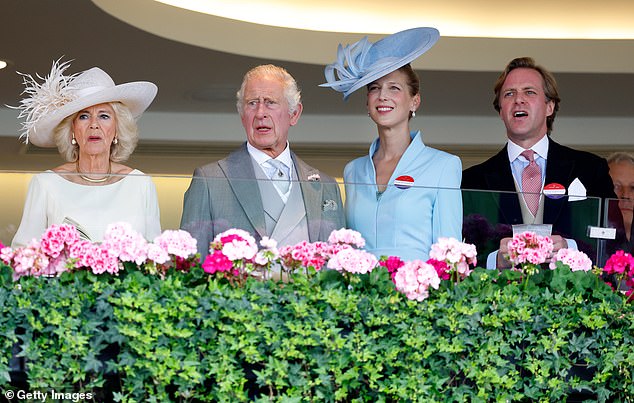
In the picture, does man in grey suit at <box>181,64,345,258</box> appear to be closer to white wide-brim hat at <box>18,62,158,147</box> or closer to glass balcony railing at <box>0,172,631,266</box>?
glass balcony railing at <box>0,172,631,266</box>

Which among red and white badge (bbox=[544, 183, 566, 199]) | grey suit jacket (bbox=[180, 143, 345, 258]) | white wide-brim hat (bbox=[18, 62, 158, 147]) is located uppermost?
white wide-brim hat (bbox=[18, 62, 158, 147])

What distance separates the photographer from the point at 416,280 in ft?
10.7

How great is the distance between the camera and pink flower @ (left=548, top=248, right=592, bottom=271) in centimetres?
356

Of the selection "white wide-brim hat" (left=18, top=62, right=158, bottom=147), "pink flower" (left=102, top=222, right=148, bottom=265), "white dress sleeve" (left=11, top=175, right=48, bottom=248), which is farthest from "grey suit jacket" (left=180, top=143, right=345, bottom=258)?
"white wide-brim hat" (left=18, top=62, right=158, bottom=147)

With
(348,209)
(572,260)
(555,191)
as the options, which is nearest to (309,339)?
(348,209)

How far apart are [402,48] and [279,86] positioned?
550 mm

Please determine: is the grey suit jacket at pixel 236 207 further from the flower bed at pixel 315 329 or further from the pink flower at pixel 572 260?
the pink flower at pixel 572 260

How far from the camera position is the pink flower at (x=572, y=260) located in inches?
140

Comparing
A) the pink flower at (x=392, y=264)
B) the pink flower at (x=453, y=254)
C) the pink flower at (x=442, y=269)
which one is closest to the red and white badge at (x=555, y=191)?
the pink flower at (x=453, y=254)

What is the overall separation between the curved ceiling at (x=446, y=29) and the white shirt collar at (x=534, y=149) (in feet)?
13.5

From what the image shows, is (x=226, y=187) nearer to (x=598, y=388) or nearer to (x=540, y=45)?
(x=598, y=388)

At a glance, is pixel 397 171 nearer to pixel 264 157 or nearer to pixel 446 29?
pixel 264 157

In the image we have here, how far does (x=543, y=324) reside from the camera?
11.0 feet

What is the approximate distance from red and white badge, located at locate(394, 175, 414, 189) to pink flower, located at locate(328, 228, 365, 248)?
263mm
